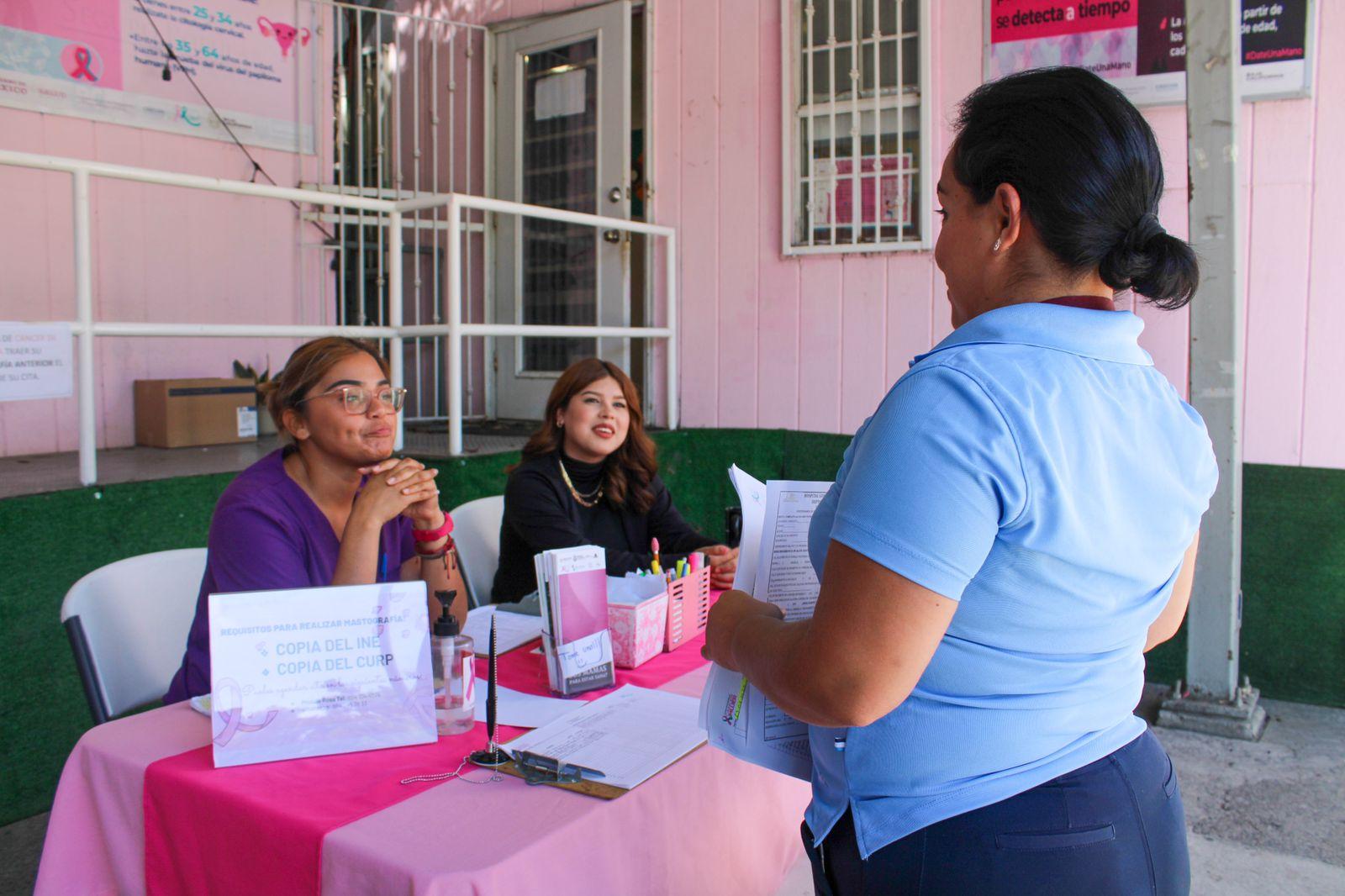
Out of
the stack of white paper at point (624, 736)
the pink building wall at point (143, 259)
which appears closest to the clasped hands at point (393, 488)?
the stack of white paper at point (624, 736)

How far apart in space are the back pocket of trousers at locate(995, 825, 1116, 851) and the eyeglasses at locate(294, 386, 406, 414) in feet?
4.52

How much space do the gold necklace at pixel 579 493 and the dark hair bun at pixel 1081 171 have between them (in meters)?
1.86

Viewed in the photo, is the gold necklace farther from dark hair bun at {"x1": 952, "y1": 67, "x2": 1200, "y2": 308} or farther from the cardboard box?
the cardboard box

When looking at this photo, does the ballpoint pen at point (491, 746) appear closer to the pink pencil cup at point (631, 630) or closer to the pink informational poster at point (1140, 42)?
the pink pencil cup at point (631, 630)

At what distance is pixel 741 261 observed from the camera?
4.50 metres

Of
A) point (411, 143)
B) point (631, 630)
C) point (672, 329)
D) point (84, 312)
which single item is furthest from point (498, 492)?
point (411, 143)

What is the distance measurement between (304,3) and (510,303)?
1.70 m

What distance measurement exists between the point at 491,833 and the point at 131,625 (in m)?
1.15

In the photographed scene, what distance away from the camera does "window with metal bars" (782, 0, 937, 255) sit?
4008 mm

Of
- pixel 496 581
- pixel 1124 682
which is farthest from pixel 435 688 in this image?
pixel 496 581

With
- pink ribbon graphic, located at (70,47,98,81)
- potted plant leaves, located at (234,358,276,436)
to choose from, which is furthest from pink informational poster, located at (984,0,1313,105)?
pink ribbon graphic, located at (70,47,98,81)

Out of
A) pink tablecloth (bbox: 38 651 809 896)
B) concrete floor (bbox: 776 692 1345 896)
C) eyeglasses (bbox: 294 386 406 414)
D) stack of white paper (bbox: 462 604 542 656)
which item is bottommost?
concrete floor (bbox: 776 692 1345 896)

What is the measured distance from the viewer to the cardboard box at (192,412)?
4.05 m

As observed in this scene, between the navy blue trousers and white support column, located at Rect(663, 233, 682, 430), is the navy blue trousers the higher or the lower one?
the lower one
